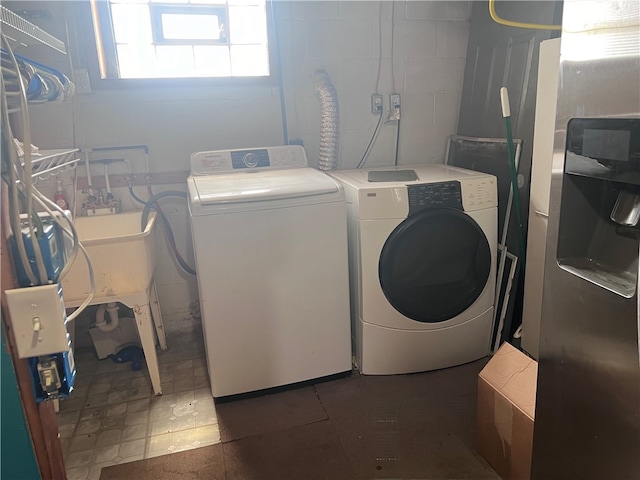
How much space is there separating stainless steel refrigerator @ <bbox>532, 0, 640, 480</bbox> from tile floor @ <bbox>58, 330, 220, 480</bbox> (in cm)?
130

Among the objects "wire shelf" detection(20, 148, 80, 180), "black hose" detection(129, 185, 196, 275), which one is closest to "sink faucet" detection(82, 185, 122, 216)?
"black hose" detection(129, 185, 196, 275)

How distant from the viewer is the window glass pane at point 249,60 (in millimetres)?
2537

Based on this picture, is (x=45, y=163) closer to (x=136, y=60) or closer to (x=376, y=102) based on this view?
(x=136, y=60)

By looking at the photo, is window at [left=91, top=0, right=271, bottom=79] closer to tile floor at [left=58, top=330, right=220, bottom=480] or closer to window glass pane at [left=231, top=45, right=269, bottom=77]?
window glass pane at [left=231, top=45, right=269, bottom=77]

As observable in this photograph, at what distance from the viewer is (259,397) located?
2086 millimetres

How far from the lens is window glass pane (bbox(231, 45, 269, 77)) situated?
8.32 ft

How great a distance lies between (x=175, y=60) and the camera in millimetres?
2459

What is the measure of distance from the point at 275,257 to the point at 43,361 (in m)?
1.14

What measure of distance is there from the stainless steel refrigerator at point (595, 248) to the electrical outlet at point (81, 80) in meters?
2.10

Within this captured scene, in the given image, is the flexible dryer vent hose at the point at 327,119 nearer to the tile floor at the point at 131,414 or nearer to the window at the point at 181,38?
the window at the point at 181,38

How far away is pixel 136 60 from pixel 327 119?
1015mm

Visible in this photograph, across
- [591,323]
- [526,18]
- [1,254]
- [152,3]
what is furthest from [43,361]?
[526,18]

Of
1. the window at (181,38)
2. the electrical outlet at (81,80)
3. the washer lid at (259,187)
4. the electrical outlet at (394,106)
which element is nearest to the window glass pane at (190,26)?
the window at (181,38)

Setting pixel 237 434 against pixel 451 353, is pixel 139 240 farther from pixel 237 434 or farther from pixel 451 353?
pixel 451 353
